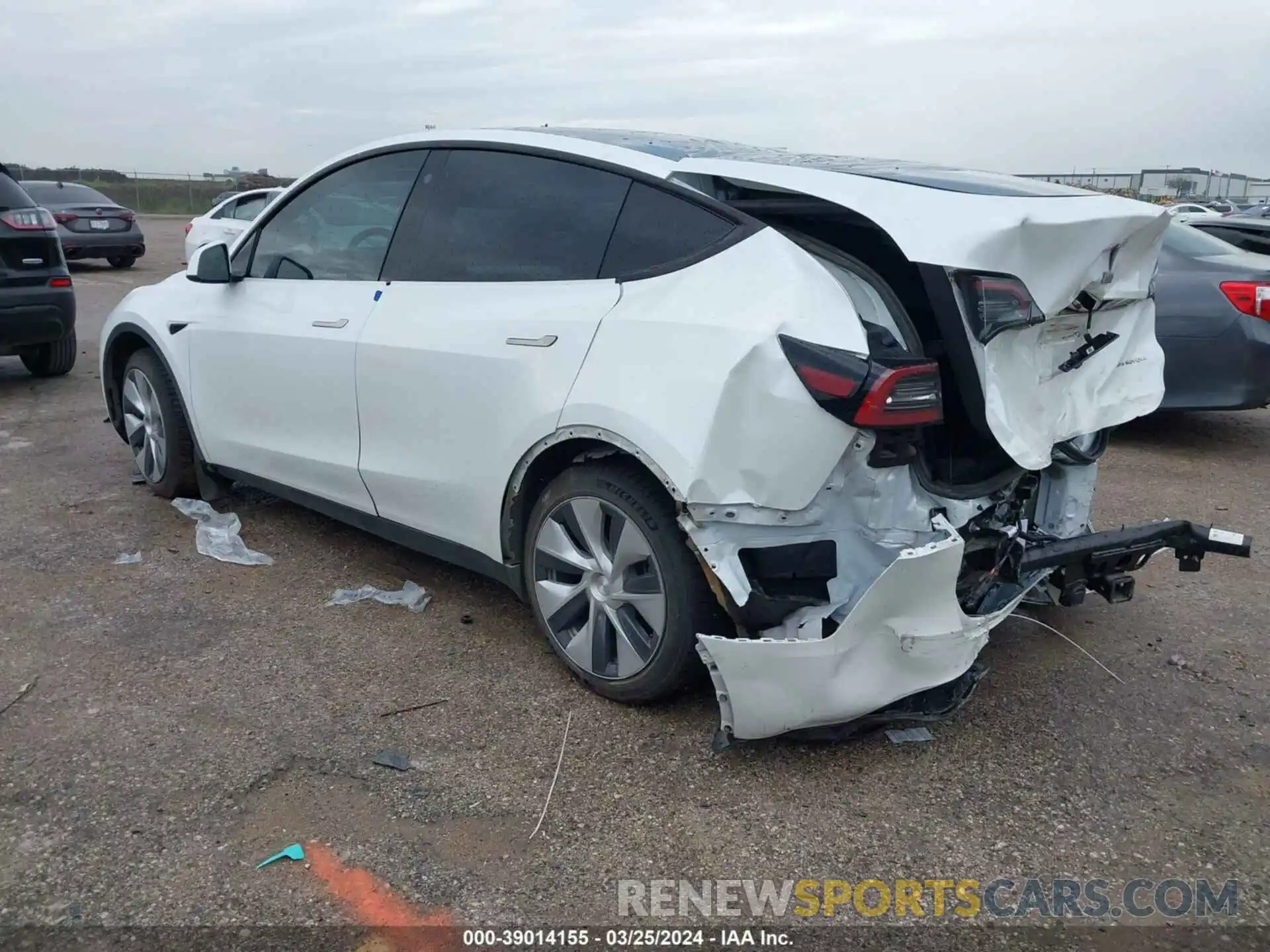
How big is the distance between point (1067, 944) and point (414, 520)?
2.46m

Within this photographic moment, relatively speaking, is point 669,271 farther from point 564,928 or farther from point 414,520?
point 564,928

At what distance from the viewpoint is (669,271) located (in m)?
3.02

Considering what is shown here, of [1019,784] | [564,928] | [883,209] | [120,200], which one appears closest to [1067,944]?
[1019,784]

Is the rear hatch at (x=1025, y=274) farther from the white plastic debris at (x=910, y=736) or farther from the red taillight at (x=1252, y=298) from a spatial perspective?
the red taillight at (x=1252, y=298)

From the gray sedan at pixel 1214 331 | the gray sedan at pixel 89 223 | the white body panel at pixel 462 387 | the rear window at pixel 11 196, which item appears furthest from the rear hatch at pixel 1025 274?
the gray sedan at pixel 89 223

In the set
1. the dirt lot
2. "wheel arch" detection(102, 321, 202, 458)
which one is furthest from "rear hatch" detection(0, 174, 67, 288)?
the dirt lot

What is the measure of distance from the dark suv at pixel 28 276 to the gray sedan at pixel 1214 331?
24.9ft

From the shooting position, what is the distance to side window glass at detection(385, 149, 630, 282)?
3.26m

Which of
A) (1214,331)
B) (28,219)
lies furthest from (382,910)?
(28,219)

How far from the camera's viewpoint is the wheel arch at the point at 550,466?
2.91 meters

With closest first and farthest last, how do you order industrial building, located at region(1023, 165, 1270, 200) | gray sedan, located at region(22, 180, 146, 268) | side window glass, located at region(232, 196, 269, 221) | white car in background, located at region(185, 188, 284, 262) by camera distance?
white car in background, located at region(185, 188, 284, 262) → side window glass, located at region(232, 196, 269, 221) → gray sedan, located at region(22, 180, 146, 268) → industrial building, located at region(1023, 165, 1270, 200)

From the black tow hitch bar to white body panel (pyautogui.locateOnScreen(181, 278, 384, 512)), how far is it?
2458 millimetres

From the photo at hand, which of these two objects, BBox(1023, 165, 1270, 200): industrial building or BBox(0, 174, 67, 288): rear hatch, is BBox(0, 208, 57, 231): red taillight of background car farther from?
BBox(1023, 165, 1270, 200): industrial building

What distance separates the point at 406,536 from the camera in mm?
3871
